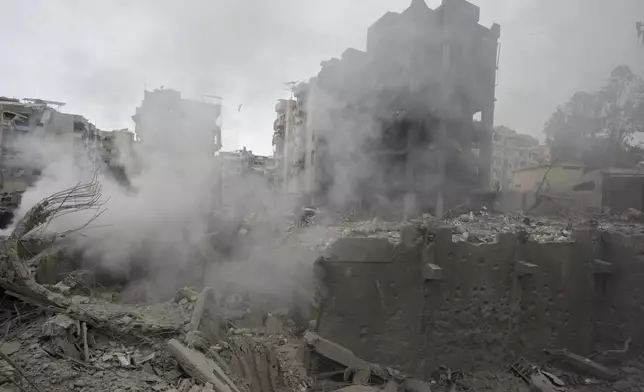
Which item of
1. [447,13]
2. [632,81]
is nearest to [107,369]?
[632,81]

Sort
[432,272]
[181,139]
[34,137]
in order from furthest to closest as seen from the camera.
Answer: [34,137] → [181,139] → [432,272]

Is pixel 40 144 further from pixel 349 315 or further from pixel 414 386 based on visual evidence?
pixel 414 386

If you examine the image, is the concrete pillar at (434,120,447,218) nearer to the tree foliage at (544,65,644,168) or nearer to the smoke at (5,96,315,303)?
the tree foliage at (544,65,644,168)

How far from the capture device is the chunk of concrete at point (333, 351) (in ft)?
14.8

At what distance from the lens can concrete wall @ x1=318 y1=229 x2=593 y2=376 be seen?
4738 mm

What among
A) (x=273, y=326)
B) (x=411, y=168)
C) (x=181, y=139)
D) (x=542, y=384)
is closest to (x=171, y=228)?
(x=181, y=139)

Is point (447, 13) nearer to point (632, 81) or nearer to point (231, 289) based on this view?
point (632, 81)

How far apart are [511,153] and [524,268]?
15382 mm

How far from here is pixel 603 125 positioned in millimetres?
9727

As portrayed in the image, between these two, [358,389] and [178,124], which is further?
[178,124]

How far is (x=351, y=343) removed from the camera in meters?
4.76

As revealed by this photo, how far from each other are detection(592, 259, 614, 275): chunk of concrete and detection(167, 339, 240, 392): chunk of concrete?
490 centimetres

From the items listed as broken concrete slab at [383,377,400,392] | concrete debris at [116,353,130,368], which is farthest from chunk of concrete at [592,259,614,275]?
concrete debris at [116,353,130,368]

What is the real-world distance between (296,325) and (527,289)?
10.0ft
